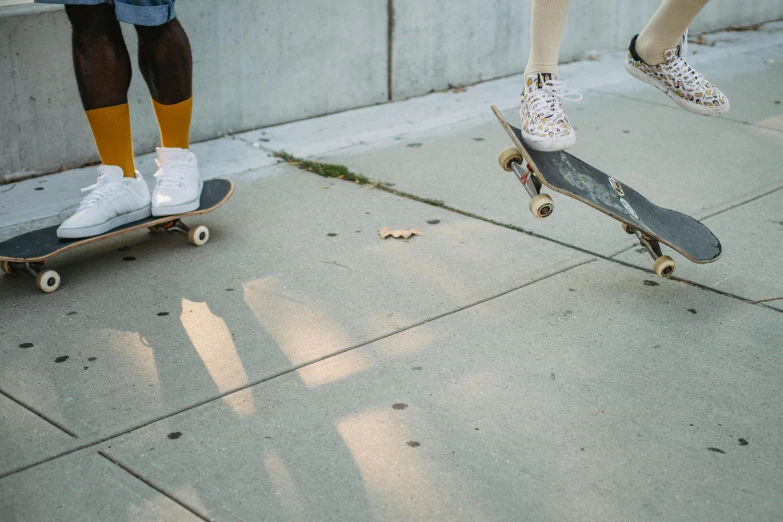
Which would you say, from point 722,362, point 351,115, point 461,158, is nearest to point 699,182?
point 461,158

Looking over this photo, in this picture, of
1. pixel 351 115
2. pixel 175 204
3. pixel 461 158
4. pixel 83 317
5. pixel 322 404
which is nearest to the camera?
pixel 322 404

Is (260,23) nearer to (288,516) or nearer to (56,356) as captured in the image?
(56,356)

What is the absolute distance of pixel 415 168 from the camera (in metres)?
4.57

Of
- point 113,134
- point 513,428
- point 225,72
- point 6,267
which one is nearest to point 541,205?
point 513,428

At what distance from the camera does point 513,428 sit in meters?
2.35

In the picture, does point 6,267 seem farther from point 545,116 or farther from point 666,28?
point 666,28

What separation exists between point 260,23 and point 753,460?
12.4 feet

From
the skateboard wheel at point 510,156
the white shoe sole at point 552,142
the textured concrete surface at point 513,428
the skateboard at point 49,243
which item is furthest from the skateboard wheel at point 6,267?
the white shoe sole at point 552,142

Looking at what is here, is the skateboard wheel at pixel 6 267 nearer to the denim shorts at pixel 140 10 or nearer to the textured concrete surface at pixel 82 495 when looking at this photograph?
the denim shorts at pixel 140 10

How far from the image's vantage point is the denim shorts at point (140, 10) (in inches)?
122

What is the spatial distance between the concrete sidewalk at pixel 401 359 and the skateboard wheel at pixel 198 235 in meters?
0.05

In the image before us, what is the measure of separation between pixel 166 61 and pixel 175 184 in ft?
1.60

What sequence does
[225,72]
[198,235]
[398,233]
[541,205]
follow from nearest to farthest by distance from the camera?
[541,205]
[198,235]
[398,233]
[225,72]

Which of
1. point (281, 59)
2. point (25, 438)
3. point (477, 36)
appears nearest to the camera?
point (25, 438)
